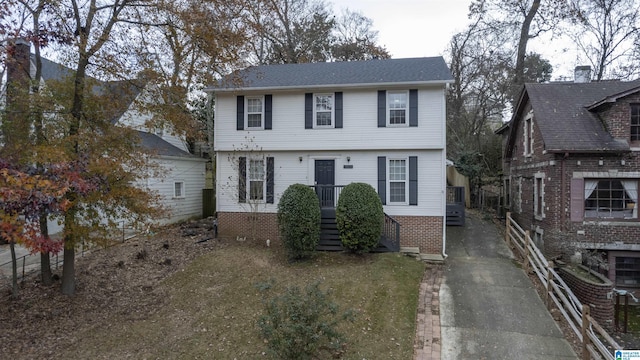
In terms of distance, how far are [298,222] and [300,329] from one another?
484cm

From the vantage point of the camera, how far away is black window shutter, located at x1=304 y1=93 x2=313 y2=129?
12500 millimetres

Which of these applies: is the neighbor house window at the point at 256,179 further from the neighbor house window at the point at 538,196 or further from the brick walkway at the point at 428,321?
the neighbor house window at the point at 538,196

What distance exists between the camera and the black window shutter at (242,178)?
12836 millimetres

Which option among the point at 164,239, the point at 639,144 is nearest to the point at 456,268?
the point at 639,144

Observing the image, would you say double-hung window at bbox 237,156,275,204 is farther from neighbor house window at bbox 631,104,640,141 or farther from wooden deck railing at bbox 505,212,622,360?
neighbor house window at bbox 631,104,640,141

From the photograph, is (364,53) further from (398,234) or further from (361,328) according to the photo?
(361,328)

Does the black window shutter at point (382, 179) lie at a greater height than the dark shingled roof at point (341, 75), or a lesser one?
lesser

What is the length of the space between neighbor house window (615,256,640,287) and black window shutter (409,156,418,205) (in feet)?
23.1

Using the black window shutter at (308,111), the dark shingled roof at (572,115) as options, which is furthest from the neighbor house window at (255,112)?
the dark shingled roof at (572,115)

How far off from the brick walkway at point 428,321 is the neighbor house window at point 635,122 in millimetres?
8155

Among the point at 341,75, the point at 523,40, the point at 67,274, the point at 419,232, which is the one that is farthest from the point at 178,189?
the point at 523,40

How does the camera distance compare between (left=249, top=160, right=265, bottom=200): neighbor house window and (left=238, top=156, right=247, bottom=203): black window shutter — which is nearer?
(left=249, top=160, right=265, bottom=200): neighbor house window

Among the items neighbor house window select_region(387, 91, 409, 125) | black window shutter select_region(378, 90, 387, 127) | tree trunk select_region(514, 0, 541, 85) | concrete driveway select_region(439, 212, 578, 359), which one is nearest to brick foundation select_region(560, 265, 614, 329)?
concrete driveway select_region(439, 212, 578, 359)

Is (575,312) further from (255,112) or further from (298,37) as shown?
(298,37)
